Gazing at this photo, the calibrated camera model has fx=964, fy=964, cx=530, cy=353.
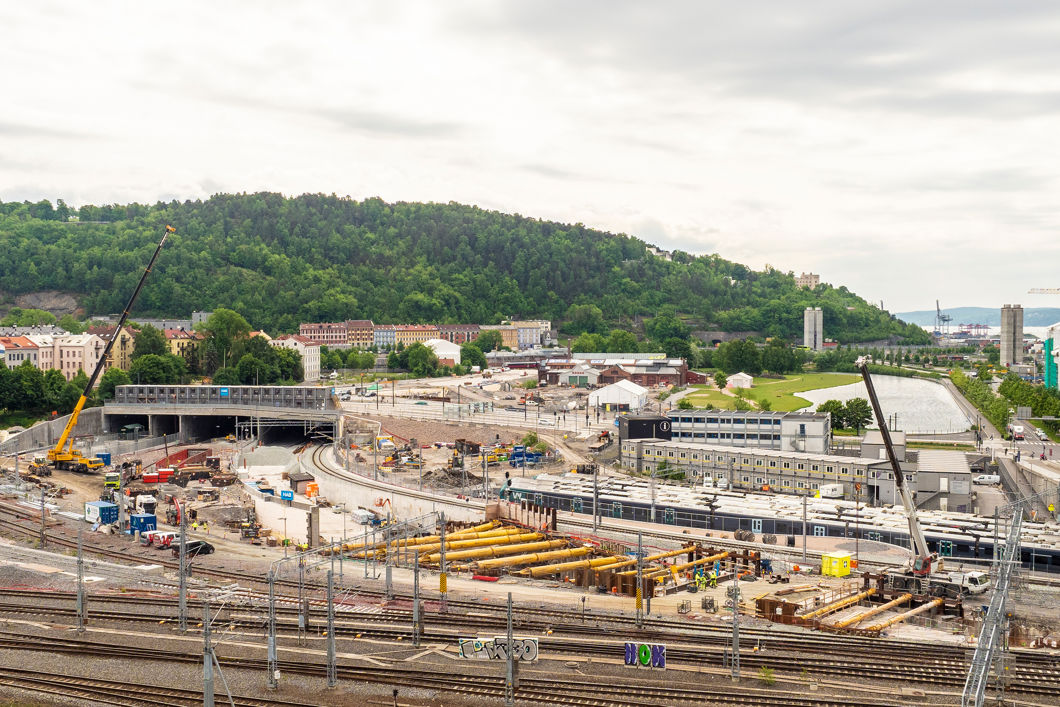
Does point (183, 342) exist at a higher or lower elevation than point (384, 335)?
lower

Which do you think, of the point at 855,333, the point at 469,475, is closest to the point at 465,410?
the point at 469,475

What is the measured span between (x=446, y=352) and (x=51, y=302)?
178 ft

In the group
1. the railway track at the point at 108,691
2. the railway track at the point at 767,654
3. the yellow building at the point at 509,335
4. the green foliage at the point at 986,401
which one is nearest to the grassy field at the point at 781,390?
the green foliage at the point at 986,401

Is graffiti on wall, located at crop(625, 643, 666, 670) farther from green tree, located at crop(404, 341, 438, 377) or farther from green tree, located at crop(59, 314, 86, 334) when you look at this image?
green tree, located at crop(59, 314, 86, 334)

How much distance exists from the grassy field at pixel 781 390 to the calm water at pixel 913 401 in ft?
4.99

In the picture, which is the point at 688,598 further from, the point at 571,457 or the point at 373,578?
the point at 571,457

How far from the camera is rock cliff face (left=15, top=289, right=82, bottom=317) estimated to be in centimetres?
12194

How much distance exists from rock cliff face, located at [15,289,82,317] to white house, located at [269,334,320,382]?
42749mm

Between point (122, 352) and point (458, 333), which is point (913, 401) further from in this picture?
point (122, 352)

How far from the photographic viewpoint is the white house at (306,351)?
302 feet

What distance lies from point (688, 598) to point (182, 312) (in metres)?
108

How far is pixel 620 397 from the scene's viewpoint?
235 ft

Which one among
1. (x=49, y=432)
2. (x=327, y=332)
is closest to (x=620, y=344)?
(x=327, y=332)

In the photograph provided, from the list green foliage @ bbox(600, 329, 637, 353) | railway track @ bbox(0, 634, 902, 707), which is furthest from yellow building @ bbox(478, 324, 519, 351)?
railway track @ bbox(0, 634, 902, 707)
